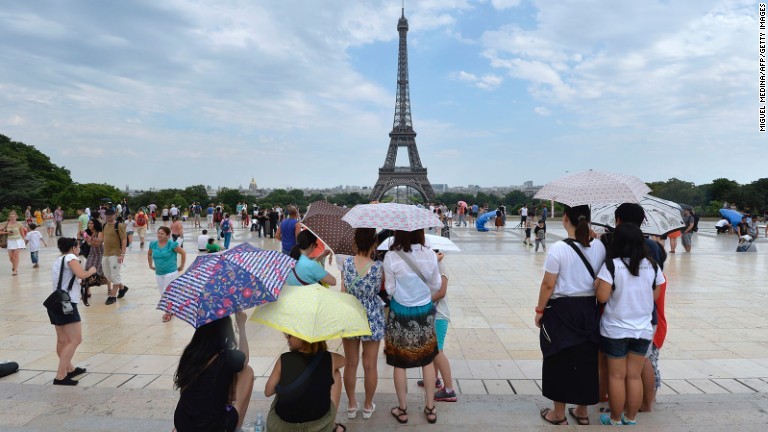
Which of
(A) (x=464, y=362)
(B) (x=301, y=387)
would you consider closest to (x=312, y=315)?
(B) (x=301, y=387)

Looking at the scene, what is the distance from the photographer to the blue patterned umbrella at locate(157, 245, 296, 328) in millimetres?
2551

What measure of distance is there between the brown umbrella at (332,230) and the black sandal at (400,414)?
158cm

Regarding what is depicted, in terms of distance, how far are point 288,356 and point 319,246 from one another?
2236mm

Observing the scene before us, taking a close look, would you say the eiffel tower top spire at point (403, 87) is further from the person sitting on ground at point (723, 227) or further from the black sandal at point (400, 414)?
the black sandal at point (400, 414)

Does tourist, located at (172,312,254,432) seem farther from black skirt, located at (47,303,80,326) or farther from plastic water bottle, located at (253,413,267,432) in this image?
black skirt, located at (47,303,80,326)

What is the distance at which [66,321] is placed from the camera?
4.30 meters

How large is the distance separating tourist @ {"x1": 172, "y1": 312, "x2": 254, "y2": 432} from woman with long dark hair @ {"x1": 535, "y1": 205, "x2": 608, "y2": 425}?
2102 millimetres

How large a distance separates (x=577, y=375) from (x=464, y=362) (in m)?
1.76

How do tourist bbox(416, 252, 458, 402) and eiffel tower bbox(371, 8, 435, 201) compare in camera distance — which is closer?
tourist bbox(416, 252, 458, 402)

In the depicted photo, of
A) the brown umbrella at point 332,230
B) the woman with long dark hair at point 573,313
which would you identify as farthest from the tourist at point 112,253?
the woman with long dark hair at point 573,313

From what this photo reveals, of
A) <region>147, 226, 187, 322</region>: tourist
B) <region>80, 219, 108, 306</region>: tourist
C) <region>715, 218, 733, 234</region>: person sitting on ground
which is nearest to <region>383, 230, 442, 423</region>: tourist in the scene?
<region>147, 226, 187, 322</region>: tourist

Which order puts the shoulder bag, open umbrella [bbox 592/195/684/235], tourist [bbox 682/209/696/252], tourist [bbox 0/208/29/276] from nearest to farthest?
the shoulder bag < open umbrella [bbox 592/195/684/235] < tourist [bbox 0/208/29/276] < tourist [bbox 682/209/696/252]

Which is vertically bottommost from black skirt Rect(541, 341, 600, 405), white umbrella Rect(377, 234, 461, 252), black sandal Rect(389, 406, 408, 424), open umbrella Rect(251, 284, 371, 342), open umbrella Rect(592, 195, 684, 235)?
black sandal Rect(389, 406, 408, 424)

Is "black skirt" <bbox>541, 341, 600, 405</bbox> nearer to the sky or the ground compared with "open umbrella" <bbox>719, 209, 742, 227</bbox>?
nearer to the ground
